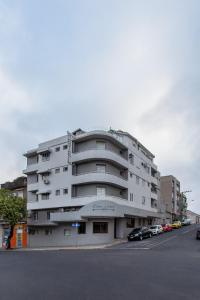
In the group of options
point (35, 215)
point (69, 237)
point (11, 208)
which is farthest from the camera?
point (35, 215)

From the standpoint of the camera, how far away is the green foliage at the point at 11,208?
A: 48750 mm

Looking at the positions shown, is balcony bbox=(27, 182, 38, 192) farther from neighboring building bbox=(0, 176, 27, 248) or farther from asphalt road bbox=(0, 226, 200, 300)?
asphalt road bbox=(0, 226, 200, 300)

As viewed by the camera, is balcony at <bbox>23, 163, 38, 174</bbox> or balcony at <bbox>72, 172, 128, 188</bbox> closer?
→ balcony at <bbox>72, 172, 128, 188</bbox>

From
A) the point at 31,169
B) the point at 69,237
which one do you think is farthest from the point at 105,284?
the point at 31,169

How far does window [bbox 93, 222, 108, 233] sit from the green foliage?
10461mm

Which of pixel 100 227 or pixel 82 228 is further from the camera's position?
pixel 100 227

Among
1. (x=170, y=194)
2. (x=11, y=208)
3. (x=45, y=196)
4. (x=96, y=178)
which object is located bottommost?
(x=11, y=208)

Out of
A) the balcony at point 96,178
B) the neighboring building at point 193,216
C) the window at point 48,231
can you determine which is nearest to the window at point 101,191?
the balcony at point 96,178

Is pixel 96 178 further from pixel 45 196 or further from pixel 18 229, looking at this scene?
pixel 18 229

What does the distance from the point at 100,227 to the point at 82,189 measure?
5.81 meters

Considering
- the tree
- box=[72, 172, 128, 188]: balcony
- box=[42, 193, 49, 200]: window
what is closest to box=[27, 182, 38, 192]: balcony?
box=[42, 193, 49, 200]: window

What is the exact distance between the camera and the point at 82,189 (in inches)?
2002

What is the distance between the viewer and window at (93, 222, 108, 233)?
4802cm

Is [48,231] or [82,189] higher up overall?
[82,189]
